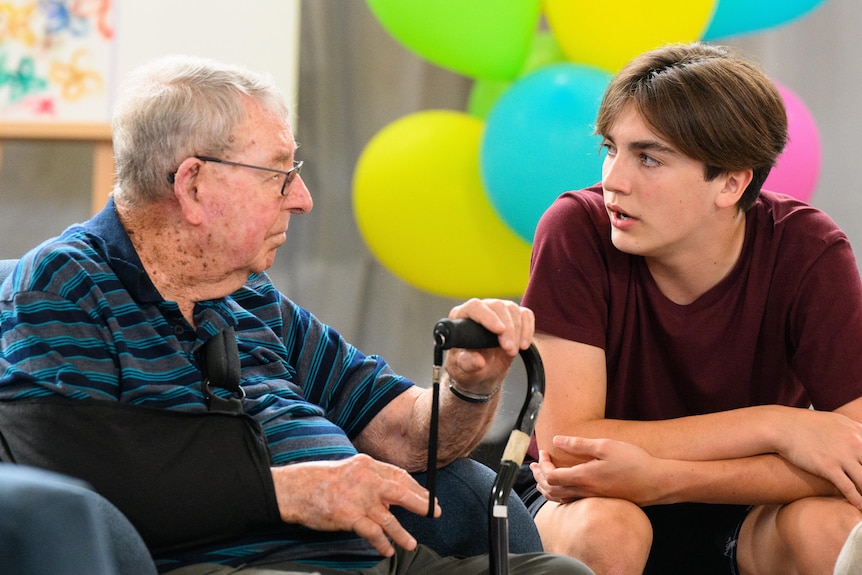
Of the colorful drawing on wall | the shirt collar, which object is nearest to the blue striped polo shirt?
the shirt collar

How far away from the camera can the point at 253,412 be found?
58.6 inches

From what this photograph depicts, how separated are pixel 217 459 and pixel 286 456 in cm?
18

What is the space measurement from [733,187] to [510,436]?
0.66 metres

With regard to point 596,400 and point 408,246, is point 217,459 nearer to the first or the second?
point 596,400

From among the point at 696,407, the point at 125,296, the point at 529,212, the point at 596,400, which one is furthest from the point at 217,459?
the point at 529,212

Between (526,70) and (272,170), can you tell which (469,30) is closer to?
(526,70)

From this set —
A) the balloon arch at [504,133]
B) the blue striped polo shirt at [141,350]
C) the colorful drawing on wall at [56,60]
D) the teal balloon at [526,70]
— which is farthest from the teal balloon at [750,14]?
the blue striped polo shirt at [141,350]

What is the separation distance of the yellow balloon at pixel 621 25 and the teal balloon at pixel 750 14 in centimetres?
9

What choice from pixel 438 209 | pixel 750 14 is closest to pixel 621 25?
pixel 750 14

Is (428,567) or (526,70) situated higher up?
(526,70)

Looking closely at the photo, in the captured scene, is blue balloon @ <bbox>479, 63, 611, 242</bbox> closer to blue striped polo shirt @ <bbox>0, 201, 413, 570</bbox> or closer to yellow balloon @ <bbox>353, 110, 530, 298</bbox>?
yellow balloon @ <bbox>353, 110, 530, 298</bbox>

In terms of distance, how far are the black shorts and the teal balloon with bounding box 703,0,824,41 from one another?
1.54 meters

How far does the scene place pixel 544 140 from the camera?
103 inches

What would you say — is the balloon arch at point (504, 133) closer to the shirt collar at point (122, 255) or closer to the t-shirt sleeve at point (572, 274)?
the t-shirt sleeve at point (572, 274)
